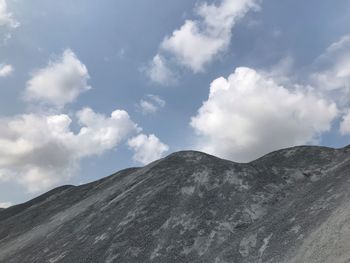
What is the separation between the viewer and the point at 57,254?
2914 centimetres

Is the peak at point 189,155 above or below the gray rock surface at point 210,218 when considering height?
above

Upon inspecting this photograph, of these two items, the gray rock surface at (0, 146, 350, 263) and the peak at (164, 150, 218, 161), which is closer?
Result: the gray rock surface at (0, 146, 350, 263)

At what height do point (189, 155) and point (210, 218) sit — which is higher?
point (189, 155)

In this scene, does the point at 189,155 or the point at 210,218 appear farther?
the point at 189,155

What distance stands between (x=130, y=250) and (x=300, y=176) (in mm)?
19243

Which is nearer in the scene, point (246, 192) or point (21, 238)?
point (246, 192)

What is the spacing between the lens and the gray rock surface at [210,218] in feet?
72.3

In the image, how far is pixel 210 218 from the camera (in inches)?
1130

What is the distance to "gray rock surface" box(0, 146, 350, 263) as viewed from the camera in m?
22.0

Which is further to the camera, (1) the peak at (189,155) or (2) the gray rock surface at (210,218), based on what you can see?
(1) the peak at (189,155)

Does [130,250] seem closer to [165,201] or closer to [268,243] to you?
[165,201]

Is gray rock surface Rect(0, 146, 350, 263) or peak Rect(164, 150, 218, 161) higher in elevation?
peak Rect(164, 150, 218, 161)

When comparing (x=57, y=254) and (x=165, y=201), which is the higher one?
(x=165, y=201)

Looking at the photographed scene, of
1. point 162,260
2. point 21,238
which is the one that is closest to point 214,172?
point 162,260
